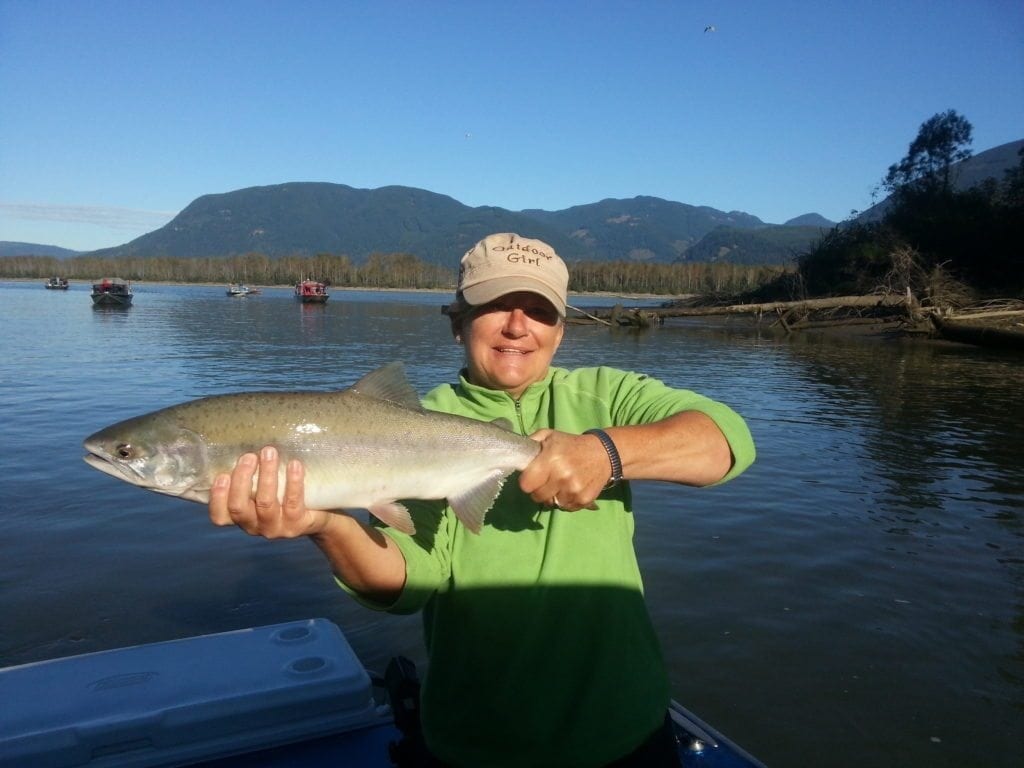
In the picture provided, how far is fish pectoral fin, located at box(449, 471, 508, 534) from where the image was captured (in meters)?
2.88

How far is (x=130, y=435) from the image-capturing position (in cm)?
315

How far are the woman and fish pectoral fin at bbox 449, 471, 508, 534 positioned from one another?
0.24 ft

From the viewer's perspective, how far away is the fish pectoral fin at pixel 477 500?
2.88 m

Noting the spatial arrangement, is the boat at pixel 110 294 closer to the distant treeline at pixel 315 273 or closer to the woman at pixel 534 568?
the woman at pixel 534 568

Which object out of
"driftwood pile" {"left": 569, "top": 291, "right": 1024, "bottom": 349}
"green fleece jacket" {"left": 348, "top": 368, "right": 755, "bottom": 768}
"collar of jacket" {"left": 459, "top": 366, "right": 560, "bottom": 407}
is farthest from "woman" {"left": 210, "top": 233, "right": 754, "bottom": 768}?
"driftwood pile" {"left": 569, "top": 291, "right": 1024, "bottom": 349}

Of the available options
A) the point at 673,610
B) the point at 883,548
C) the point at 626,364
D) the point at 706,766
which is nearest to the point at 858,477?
the point at 883,548

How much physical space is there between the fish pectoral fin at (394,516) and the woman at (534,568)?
41mm

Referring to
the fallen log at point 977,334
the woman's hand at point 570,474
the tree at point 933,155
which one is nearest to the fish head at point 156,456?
the woman's hand at point 570,474

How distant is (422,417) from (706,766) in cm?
221

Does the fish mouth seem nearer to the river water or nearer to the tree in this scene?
the river water

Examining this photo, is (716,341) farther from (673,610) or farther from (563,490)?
(563,490)

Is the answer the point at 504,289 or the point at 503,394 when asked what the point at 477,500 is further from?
the point at 504,289

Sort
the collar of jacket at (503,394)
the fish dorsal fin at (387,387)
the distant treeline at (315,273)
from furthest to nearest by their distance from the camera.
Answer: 1. the distant treeline at (315,273)
2. the fish dorsal fin at (387,387)
3. the collar of jacket at (503,394)

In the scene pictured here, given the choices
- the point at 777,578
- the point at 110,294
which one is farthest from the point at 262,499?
the point at 110,294
